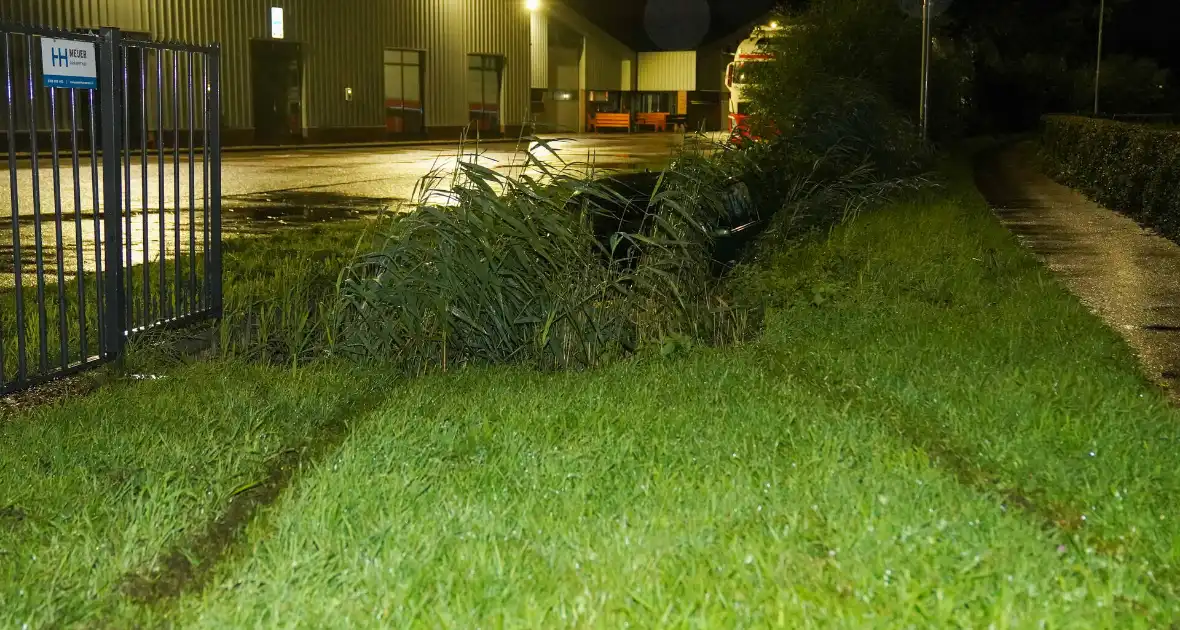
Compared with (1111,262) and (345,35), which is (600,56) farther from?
(1111,262)

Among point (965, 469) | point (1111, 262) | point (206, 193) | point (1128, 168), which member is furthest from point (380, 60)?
point (965, 469)

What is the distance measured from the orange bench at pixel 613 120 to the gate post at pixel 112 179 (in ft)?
162

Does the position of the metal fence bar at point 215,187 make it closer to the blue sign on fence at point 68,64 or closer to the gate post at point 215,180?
the gate post at point 215,180

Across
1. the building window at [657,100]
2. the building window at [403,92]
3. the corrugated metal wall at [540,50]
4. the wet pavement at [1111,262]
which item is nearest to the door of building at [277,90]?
the building window at [403,92]

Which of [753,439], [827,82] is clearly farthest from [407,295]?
[827,82]

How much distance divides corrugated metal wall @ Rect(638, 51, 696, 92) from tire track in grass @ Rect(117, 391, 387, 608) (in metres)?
55.6

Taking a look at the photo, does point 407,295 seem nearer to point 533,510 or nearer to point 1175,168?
point 533,510

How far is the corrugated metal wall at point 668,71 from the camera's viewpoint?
5953cm

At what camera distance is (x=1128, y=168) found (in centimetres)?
1648

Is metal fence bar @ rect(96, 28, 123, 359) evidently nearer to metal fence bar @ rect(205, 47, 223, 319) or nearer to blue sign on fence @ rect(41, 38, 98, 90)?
blue sign on fence @ rect(41, 38, 98, 90)

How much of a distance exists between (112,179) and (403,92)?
37.1 meters

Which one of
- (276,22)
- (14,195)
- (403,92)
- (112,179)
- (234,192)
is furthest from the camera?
(403,92)

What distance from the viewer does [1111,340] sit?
751 centimetres

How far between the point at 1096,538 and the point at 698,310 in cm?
421
